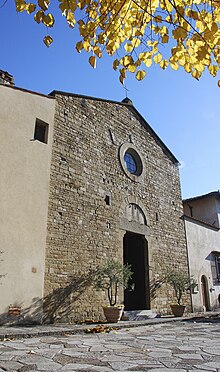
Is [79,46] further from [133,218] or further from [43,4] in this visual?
[133,218]

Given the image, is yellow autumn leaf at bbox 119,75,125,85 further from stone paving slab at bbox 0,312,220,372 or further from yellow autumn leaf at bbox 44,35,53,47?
stone paving slab at bbox 0,312,220,372

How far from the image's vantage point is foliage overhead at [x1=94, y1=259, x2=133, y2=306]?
31.9 ft

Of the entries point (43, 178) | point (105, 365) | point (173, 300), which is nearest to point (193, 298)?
point (173, 300)

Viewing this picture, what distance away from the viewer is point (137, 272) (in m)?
12.7

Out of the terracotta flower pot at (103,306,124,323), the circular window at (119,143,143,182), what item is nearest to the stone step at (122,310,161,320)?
the terracotta flower pot at (103,306,124,323)

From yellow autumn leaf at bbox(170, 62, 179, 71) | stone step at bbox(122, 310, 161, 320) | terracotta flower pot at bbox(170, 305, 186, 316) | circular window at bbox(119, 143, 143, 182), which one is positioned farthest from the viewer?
circular window at bbox(119, 143, 143, 182)

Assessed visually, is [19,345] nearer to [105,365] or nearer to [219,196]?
[105,365]

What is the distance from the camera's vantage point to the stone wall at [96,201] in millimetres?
9234

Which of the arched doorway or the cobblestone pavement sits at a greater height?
the arched doorway

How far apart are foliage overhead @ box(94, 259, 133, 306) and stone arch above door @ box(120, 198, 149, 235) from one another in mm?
2064

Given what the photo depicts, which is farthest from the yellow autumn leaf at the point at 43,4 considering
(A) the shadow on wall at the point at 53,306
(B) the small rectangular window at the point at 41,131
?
(B) the small rectangular window at the point at 41,131

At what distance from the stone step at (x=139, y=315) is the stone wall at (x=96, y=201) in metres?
0.48

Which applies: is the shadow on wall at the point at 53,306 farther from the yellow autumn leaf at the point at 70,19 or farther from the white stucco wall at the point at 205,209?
the white stucco wall at the point at 205,209

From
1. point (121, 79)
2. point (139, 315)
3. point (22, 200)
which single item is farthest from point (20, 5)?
point (139, 315)
